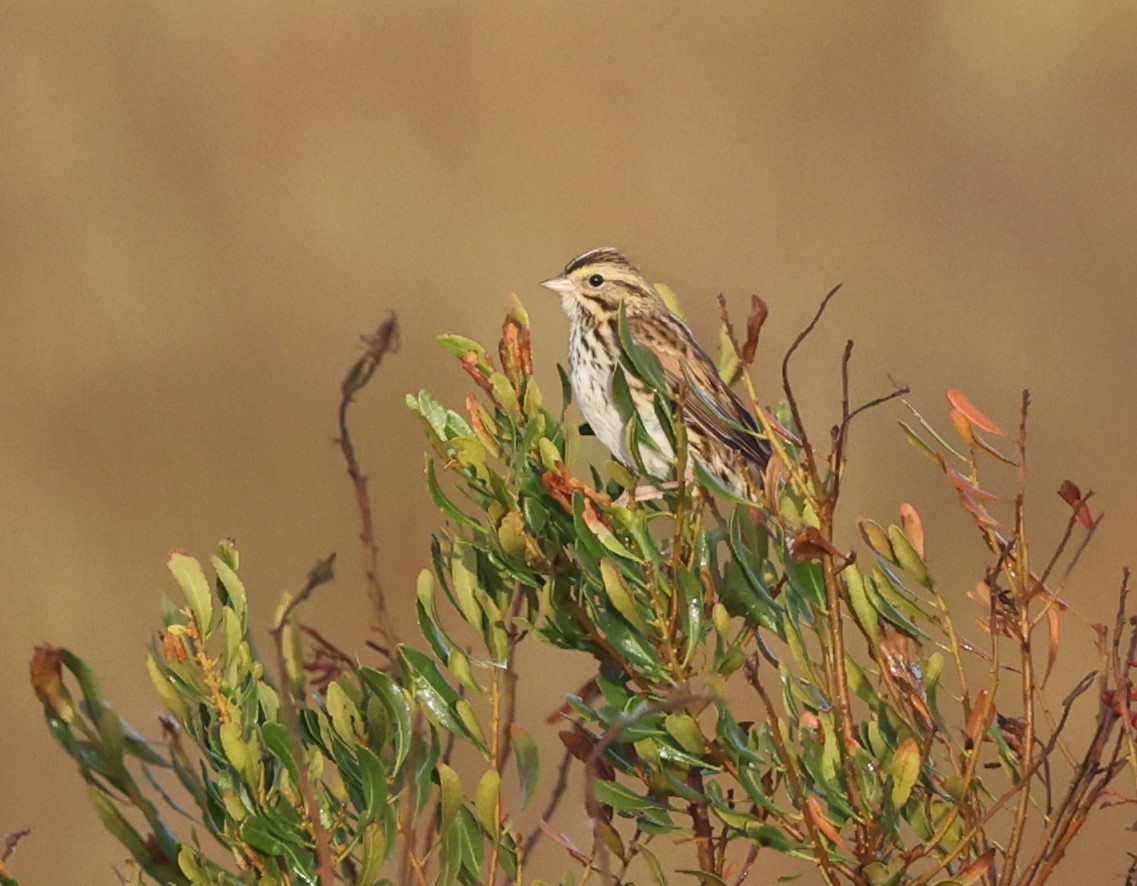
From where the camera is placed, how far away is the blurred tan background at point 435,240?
19.0ft

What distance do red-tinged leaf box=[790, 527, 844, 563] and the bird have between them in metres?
1.56

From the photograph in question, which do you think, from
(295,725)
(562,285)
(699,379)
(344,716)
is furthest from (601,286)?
(295,725)

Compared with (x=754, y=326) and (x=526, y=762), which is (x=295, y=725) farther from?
(x=754, y=326)

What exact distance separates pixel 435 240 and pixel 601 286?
2645mm

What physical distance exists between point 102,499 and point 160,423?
0.99ft

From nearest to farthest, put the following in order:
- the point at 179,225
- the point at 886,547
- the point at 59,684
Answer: the point at 59,684, the point at 886,547, the point at 179,225

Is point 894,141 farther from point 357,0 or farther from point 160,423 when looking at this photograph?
point 160,423

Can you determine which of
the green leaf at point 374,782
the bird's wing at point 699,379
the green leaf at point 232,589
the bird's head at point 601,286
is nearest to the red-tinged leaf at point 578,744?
the green leaf at point 374,782

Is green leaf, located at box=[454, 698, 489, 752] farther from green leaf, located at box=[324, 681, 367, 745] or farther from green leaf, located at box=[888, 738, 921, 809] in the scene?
green leaf, located at box=[888, 738, 921, 809]

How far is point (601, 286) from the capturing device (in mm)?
4188

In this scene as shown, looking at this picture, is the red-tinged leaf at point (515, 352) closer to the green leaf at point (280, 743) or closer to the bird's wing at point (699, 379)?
the green leaf at point (280, 743)

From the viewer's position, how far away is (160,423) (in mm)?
6023

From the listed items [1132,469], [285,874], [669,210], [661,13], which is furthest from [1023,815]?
[661,13]

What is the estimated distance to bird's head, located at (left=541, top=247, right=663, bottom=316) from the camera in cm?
415
